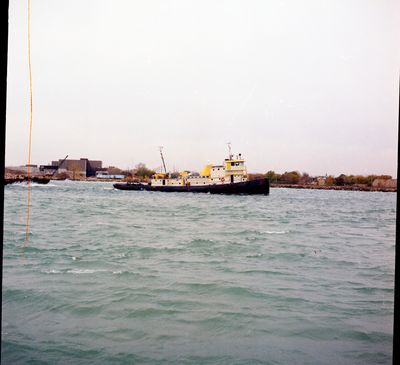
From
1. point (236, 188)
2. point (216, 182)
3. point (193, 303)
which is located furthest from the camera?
point (216, 182)

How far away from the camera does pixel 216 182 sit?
25.3 metres

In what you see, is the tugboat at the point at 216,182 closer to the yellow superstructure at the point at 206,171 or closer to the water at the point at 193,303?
the yellow superstructure at the point at 206,171

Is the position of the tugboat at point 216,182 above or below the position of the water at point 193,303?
above

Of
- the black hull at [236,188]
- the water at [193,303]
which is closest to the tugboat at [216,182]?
the black hull at [236,188]

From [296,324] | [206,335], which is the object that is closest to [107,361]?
[206,335]

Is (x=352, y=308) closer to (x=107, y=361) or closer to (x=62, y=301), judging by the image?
(x=107, y=361)

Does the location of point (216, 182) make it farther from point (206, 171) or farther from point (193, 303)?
point (193, 303)

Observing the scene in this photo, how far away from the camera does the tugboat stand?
23.3 metres

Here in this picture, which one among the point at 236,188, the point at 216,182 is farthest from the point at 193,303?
the point at 216,182

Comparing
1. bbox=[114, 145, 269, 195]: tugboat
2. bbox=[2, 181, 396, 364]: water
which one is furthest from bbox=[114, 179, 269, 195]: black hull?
bbox=[2, 181, 396, 364]: water

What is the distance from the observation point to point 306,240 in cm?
857

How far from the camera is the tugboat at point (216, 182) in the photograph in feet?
76.4

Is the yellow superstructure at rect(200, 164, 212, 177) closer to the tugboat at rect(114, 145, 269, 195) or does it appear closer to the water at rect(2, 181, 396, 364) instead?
the tugboat at rect(114, 145, 269, 195)

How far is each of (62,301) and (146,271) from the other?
1.61 m
